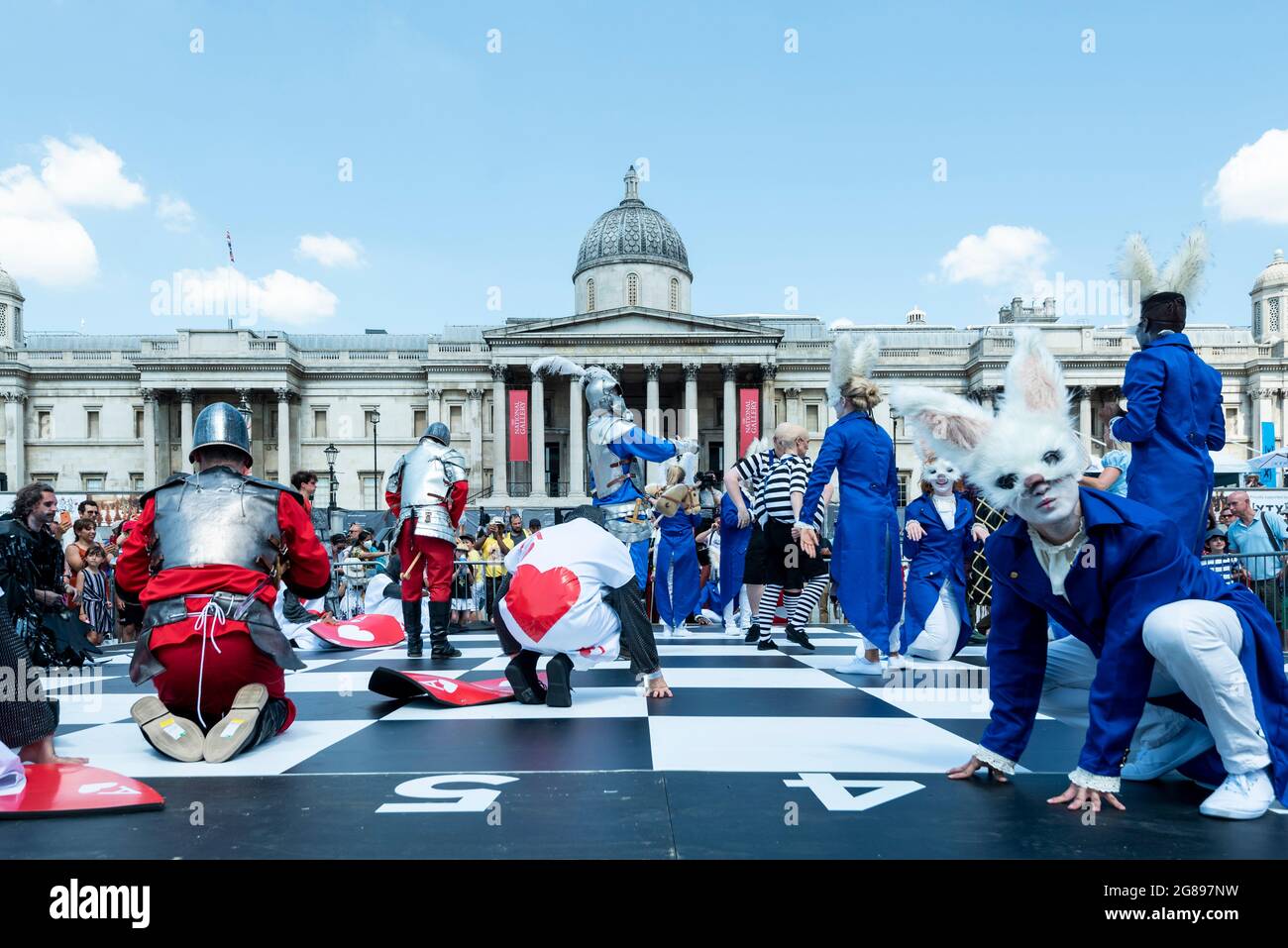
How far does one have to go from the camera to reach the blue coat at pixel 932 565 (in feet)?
19.5

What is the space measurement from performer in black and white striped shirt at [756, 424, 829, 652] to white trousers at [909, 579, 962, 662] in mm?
1319

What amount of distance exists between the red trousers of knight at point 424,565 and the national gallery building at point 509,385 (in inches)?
1716

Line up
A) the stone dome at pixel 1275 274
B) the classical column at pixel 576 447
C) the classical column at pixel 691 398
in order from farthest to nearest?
the stone dome at pixel 1275 274, the classical column at pixel 576 447, the classical column at pixel 691 398

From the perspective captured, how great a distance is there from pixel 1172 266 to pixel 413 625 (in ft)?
18.0

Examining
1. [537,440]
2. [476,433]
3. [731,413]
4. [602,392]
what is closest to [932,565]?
[602,392]

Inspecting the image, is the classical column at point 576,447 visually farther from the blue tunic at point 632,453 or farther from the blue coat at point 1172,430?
the blue coat at point 1172,430

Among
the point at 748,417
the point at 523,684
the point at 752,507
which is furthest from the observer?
the point at 748,417

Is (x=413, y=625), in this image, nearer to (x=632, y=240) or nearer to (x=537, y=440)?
(x=537, y=440)

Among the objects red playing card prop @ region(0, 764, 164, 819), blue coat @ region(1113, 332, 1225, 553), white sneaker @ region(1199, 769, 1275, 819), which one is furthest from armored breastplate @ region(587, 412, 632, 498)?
white sneaker @ region(1199, 769, 1275, 819)

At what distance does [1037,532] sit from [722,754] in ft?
4.52

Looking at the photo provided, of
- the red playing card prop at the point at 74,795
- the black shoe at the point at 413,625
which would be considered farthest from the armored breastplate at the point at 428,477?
the red playing card prop at the point at 74,795

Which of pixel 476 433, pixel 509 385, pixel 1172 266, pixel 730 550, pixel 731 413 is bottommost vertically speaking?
pixel 730 550

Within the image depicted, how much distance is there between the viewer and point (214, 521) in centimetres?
350

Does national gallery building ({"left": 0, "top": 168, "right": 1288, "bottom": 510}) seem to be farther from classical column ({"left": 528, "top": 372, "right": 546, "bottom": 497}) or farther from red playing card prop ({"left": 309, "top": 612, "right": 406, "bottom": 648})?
red playing card prop ({"left": 309, "top": 612, "right": 406, "bottom": 648})
